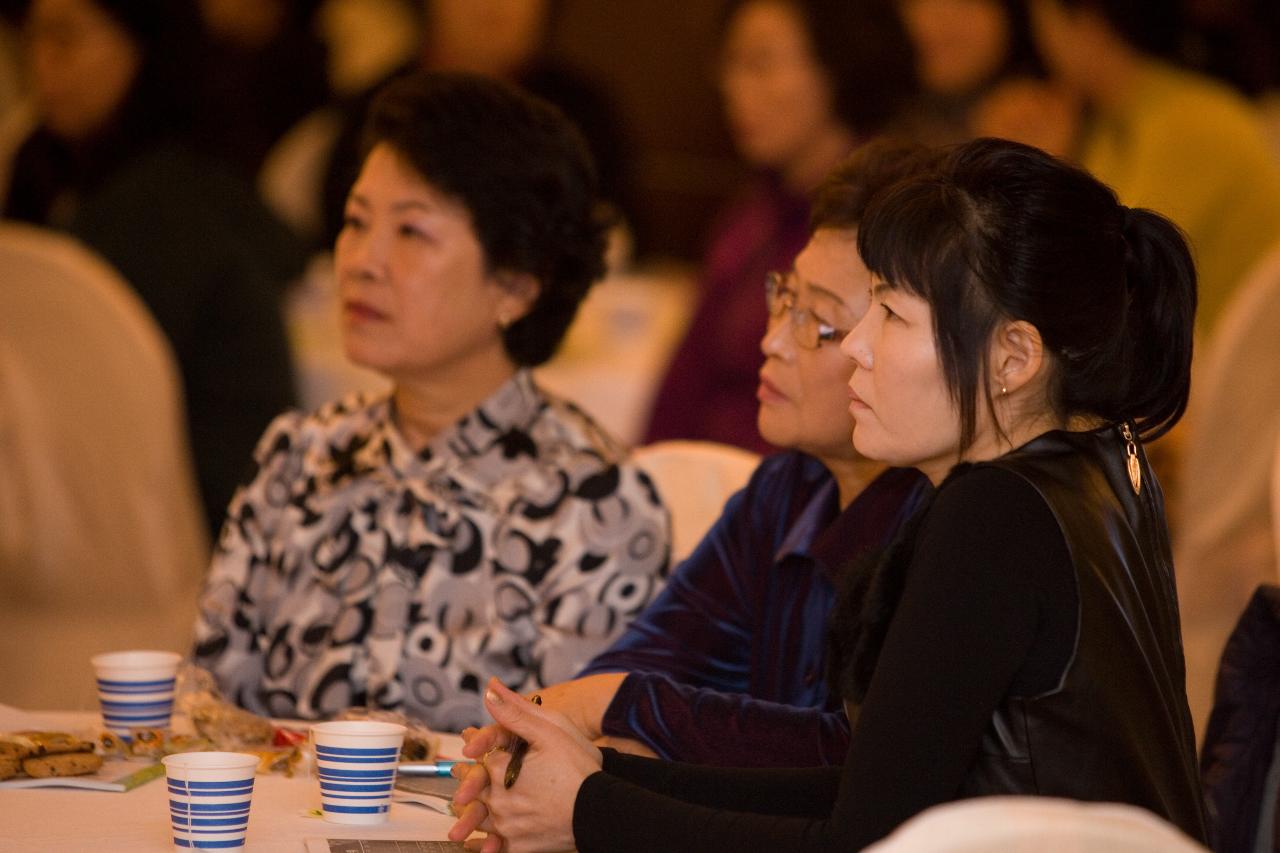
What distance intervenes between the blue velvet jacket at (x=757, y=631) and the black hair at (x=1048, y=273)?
311 millimetres

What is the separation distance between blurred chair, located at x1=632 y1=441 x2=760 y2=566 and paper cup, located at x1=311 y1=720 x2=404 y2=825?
0.89 meters

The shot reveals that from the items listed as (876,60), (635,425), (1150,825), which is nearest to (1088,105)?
(876,60)

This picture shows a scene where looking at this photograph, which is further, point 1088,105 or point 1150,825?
point 1088,105

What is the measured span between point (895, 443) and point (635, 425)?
279cm

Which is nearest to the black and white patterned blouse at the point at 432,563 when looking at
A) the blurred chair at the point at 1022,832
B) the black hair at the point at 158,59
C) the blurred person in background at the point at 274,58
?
the blurred chair at the point at 1022,832

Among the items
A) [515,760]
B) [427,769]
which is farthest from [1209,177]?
[515,760]

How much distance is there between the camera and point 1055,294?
1.42 meters

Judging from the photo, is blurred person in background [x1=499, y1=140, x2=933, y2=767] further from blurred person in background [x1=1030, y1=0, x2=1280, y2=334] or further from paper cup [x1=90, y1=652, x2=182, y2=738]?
blurred person in background [x1=1030, y1=0, x2=1280, y2=334]

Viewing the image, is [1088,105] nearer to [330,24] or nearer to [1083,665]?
[1083,665]

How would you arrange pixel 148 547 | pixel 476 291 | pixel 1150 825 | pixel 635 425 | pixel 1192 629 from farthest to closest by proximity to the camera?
1. pixel 635 425
2. pixel 148 547
3. pixel 1192 629
4. pixel 476 291
5. pixel 1150 825

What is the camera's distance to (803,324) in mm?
1921

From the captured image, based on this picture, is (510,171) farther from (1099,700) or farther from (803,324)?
(1099,700)

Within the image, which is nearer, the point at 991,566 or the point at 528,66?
the point at 991,566

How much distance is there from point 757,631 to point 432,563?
19.4 inches
